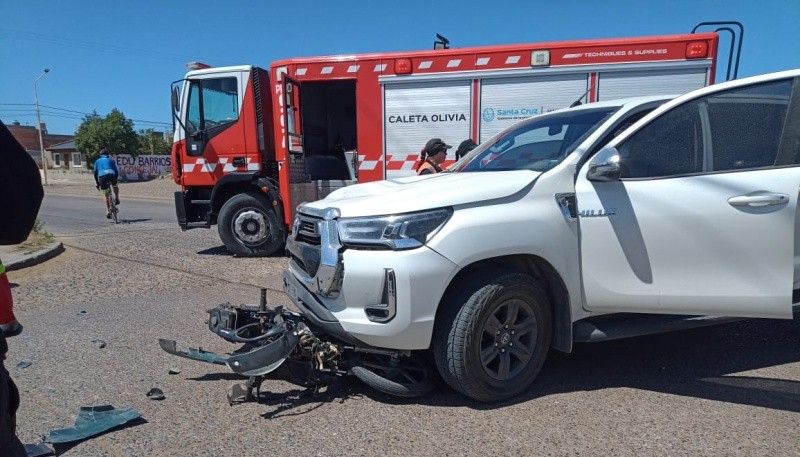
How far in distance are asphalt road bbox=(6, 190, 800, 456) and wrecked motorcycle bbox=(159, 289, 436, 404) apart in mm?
122

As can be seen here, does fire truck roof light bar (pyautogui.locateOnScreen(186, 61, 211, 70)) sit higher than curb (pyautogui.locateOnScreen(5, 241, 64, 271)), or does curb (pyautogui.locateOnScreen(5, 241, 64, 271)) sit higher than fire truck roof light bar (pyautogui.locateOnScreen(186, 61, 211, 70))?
fire truck roof light bar (pyautogui.locateOnScreen(186, 61, 211, 70))

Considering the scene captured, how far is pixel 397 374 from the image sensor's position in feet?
10.7

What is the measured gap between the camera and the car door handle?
309 centimetres

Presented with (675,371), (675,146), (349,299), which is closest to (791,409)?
(675,371)

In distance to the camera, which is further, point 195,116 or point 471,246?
point 195,116

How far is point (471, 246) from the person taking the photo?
300 centimetres

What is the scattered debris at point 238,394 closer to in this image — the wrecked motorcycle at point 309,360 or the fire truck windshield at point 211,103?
the wrecked motorcycle at point 309,360

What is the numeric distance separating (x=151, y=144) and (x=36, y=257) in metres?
63.3

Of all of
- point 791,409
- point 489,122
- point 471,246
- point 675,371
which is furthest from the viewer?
point 489,122

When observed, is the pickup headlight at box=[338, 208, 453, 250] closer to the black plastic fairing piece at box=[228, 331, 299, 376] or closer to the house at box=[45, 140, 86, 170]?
the black plastic fairing piece at box=[228, 331, 299, 376]

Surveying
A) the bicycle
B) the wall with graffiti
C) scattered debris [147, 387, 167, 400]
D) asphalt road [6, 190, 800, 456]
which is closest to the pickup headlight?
asphalt road [6, 190, 800, 456]

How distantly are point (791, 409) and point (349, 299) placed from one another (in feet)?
9.39

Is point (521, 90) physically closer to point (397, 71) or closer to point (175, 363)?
point (397, 71)

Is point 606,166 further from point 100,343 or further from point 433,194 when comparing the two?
point 100,343
